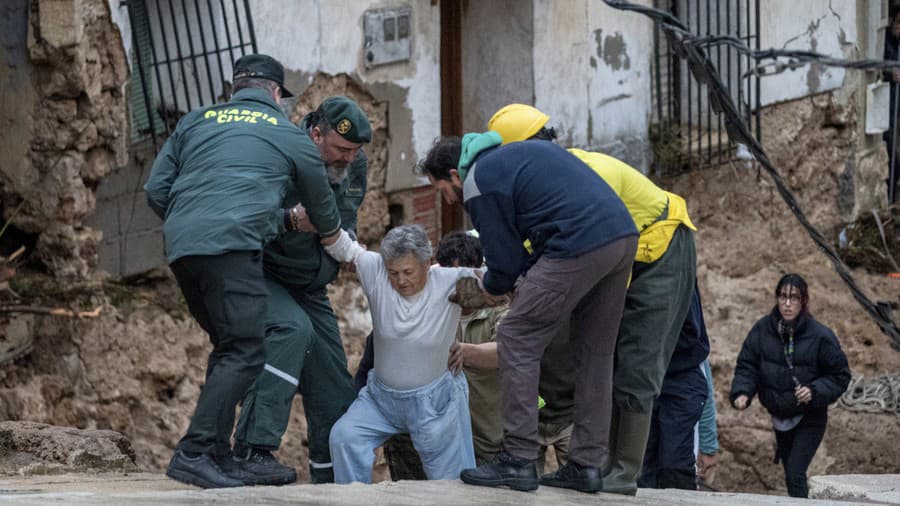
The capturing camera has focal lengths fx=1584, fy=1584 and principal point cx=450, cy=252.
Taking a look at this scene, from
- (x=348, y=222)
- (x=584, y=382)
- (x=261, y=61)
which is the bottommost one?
(x=584, y=382)

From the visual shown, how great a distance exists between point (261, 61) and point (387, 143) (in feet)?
14.1

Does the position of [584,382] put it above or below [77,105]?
below

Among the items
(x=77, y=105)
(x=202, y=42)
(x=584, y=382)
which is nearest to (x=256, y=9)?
(x=202, y=42)

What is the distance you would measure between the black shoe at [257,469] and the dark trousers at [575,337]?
0.90 metres

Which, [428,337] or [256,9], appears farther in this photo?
[256,9]

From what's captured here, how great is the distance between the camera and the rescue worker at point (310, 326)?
A: 6418 mm

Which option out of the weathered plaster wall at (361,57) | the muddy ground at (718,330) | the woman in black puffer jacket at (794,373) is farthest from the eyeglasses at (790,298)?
the weathered plaster wall at (361,57)

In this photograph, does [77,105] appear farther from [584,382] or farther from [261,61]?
[584,382]

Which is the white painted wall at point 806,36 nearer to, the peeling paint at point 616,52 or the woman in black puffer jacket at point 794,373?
the peeling paint at point 616,52

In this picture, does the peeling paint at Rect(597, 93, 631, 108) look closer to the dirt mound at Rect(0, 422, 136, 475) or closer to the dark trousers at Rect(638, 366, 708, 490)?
the dark trousers at Rect(638, 366, 708, 490)

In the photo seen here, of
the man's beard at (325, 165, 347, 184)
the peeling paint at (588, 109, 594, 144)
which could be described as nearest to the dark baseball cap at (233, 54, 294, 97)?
the man's beard at (325, 165, 347, 184)

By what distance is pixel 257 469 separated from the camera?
6.13 m

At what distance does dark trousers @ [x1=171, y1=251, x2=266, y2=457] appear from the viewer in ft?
19.1

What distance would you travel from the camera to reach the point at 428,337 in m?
6.44
